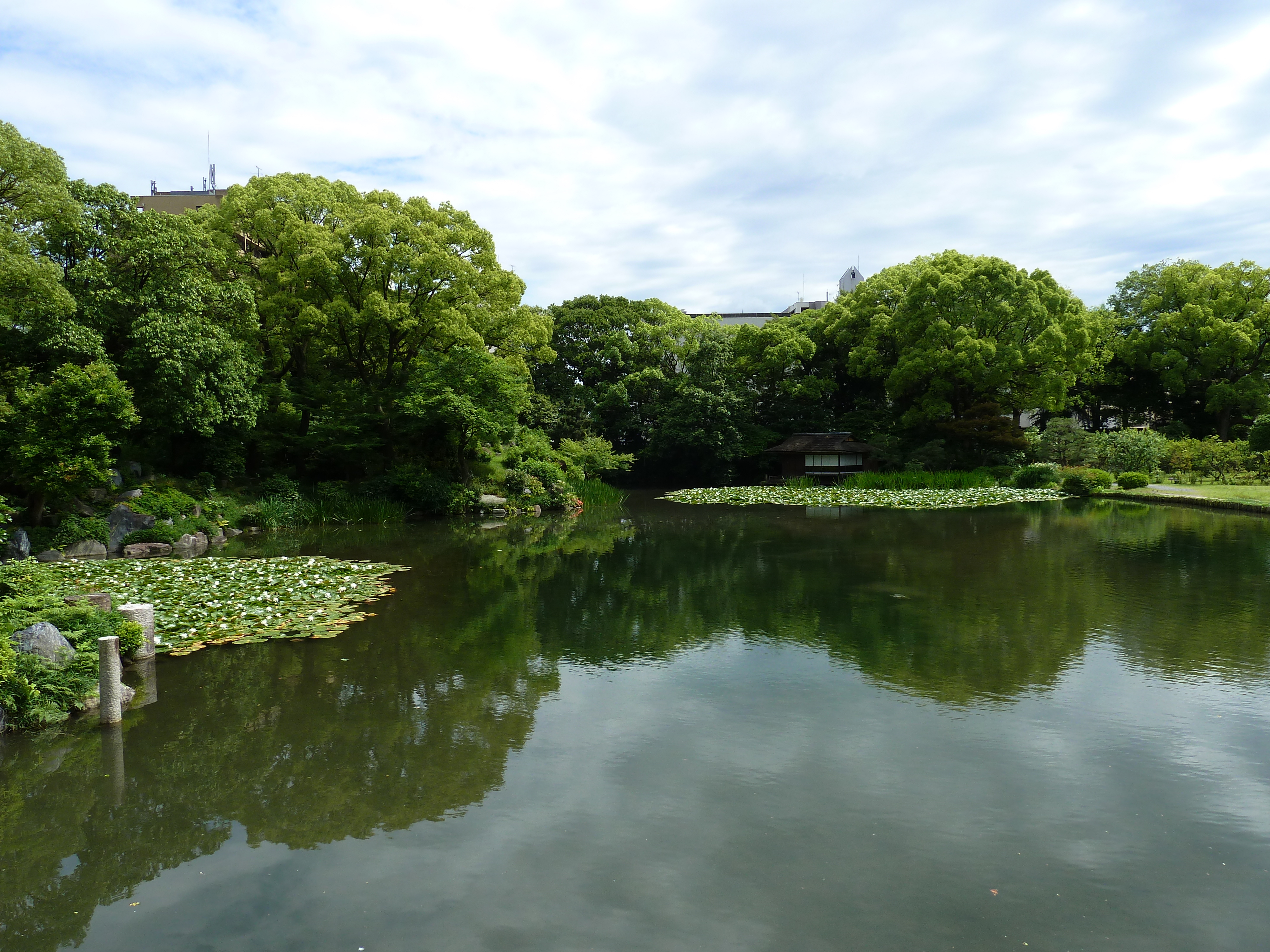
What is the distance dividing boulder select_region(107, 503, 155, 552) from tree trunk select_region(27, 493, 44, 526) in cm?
122

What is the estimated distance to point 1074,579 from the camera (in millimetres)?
11258

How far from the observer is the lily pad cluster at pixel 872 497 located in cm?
2420

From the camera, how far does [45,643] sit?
6172mm

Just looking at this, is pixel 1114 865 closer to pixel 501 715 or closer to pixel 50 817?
pixel 501 715

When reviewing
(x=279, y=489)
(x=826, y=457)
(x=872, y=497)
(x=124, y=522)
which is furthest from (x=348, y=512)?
(x=826, y=457)

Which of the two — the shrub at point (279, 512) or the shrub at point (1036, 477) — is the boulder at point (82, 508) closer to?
the shrub at point (279, 512)

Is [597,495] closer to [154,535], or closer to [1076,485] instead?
[154,535]

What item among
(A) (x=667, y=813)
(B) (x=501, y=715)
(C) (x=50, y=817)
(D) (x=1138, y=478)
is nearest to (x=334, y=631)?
(B) (x=501, y=715)

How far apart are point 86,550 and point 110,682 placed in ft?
33.6

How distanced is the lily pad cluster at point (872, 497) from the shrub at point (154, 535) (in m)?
17.0

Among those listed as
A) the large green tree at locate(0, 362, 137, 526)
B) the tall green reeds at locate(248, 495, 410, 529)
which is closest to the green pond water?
the large green tree at locate(0, 362, 137, 526)

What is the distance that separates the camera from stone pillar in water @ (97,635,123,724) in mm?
6008

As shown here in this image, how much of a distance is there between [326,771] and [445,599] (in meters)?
5.50

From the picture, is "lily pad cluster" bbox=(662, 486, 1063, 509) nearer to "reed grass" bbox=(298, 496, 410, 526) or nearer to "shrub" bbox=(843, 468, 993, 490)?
"shrub" bbox=(843, 468, 993, 490)
